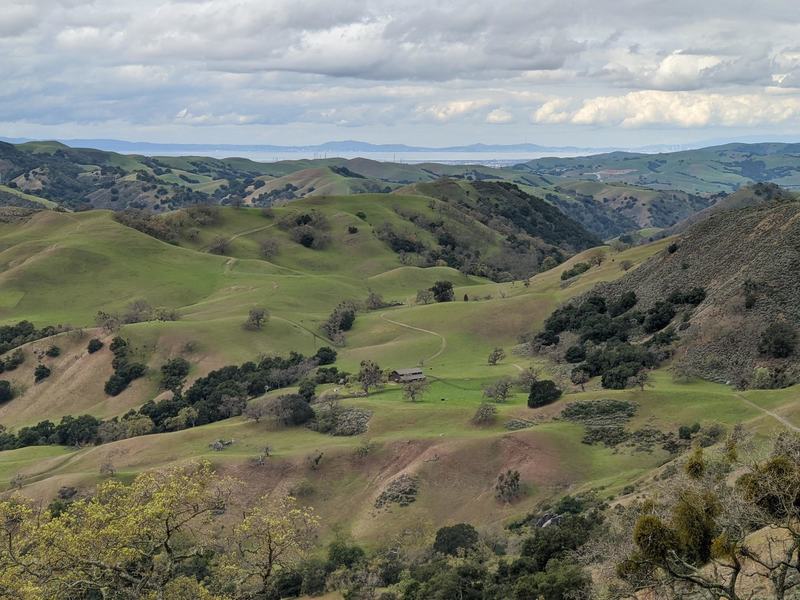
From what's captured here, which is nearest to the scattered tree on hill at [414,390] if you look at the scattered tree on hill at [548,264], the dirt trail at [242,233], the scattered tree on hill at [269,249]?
the scattered tree on hill at [269,249]

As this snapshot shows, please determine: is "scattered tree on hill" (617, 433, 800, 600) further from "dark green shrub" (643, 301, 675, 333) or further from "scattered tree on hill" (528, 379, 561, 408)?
"dark green shrub" (643, 301, 675, 333)

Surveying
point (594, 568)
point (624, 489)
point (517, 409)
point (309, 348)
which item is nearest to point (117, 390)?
point (309, 348)

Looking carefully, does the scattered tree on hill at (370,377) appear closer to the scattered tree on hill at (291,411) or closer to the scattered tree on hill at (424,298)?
the scattered tree on hill at (291,411)

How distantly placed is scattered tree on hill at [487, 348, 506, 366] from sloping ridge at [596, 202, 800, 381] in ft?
51.3

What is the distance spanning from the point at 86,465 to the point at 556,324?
50.6 m

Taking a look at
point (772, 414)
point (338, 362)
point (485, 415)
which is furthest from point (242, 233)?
point (772, 414)

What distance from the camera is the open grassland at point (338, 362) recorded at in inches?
2003

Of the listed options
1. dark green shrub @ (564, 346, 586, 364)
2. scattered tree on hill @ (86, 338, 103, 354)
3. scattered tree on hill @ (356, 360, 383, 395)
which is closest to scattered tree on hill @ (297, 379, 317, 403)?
scattered tree on hill @ (356, 360, 383, 395)

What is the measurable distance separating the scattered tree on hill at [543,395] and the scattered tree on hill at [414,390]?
11.8 m

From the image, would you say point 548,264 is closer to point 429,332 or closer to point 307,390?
point 429,332

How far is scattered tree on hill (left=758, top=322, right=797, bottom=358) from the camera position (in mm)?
57875

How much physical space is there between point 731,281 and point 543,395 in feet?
81.5

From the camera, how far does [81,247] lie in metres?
134

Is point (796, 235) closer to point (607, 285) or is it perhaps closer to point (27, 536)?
point (607, 285)
